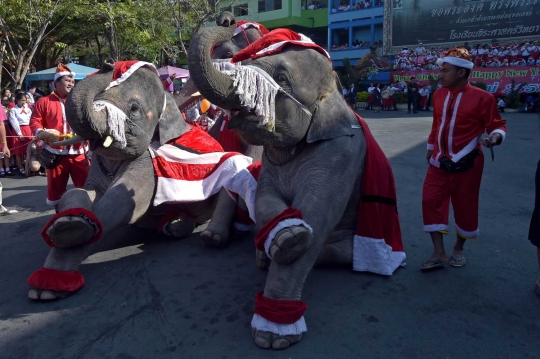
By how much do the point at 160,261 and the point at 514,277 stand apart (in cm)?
278

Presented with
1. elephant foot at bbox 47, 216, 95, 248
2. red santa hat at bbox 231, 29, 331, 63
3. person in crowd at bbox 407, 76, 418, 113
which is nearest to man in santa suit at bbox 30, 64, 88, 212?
elephant foot at bbox 47, 216, 95, 248

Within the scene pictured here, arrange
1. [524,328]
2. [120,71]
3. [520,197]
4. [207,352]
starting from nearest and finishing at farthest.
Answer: [207,352]
[524,328]
[120,71]
[520,197]

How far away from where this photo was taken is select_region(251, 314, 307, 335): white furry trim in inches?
104

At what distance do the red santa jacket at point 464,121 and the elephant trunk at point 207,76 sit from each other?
5.97 feet

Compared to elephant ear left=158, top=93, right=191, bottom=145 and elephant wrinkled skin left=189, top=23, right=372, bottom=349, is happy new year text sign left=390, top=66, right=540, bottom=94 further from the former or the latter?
elephant wrinkled skin left=189, top=23, right=372, bottom=349

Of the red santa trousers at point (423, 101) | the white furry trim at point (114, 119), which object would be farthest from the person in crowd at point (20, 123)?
the red santa trousers at point (423, 101)

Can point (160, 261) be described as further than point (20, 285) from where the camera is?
Yes

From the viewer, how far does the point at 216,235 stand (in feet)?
13.5

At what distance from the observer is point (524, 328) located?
2809 mm

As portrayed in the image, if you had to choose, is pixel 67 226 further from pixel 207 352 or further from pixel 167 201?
pixel 207 352

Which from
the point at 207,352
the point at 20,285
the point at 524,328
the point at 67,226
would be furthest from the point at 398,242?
the point at 20,285

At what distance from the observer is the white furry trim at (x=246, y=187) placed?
3.75 m

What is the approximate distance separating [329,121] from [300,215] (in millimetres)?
744

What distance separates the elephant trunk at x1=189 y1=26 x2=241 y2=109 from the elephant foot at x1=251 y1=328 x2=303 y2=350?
1.32 meters
